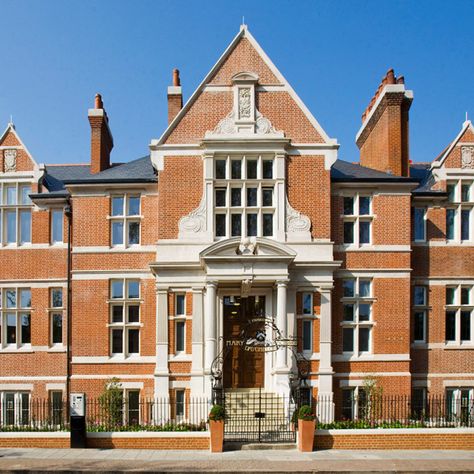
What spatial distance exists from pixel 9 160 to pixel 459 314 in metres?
18.3

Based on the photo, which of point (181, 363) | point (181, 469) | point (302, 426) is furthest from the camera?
point (181, 363)

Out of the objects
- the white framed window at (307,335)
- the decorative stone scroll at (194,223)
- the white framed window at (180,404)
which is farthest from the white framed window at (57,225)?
the white framed window at (307,335)

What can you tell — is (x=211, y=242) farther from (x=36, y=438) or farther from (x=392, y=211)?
(x=36, y=438)

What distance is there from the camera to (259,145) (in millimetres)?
20109

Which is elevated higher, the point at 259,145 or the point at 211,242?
the point at 259,145

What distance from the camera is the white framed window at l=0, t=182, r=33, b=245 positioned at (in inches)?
862

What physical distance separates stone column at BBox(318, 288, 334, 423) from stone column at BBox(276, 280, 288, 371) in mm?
1528

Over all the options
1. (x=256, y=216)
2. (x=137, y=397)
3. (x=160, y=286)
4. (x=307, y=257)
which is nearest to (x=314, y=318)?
(x=307, y=257)

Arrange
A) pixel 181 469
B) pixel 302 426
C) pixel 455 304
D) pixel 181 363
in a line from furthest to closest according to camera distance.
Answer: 1. pixel 455 304
2. pixel 181 363
3. pixel 302 426
4. pixel 181 469

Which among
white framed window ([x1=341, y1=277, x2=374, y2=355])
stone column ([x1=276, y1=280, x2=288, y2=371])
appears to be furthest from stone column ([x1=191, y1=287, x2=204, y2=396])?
white framed window ([x1=341, y1=277, x2=374, y2=355])

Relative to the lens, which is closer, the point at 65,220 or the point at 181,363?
the point at 181,363

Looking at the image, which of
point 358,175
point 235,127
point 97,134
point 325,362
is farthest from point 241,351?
point 97,134

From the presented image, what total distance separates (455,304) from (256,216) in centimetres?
837

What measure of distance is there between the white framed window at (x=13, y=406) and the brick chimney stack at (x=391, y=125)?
53.4ft
